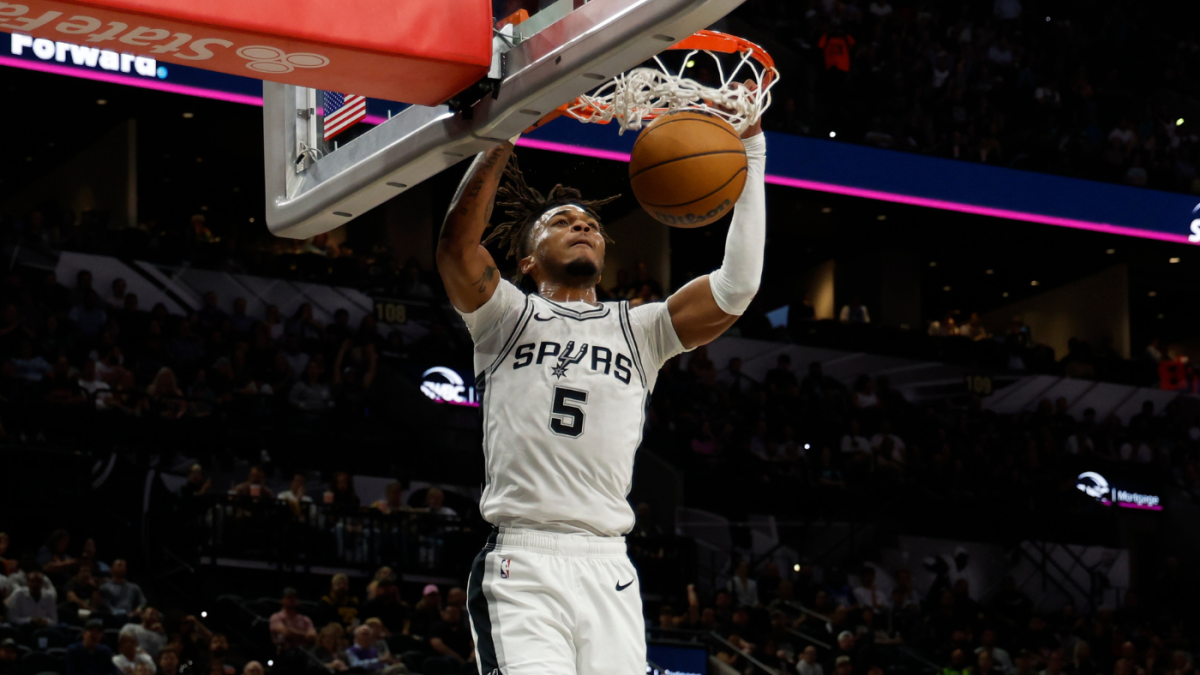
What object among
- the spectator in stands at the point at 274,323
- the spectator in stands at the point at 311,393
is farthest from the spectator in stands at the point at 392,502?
the spectator in stands at the point at 274,323

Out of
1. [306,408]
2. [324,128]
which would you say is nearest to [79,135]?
[306,408]

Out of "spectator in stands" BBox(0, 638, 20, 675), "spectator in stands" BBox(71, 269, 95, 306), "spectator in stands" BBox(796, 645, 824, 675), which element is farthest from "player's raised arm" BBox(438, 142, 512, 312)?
"spectator in stands" BBox(71, 269, 95, 306)

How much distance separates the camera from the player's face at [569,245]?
16.2 ft

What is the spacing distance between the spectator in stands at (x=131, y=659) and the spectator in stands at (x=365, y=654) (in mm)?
1612

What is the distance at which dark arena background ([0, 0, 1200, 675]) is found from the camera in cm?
1295

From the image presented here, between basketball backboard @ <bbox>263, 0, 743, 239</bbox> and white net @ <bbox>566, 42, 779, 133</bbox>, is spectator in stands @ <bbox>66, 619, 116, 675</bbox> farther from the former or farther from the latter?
white net @ <bbox>566, 42, 779, 133</bbox>

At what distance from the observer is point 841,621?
1513cm

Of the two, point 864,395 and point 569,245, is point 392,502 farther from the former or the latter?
point 569,245

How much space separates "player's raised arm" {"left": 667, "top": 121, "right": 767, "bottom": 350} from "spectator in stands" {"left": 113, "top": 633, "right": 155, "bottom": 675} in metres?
6.41

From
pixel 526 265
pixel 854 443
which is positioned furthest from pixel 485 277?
pixel 854 443

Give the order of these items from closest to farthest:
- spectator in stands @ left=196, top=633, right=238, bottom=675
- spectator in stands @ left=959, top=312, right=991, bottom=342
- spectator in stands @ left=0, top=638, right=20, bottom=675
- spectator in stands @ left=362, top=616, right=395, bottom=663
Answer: spectator in stands @ left=0, top=638, right=20, bottom=675
spectator in stands @ left=196, top=633, right=238, bottom=675
spectator in stands @ left=362, top=616, right=395, bottom=663
spectator in stands @ left=959, top=312, right=991, bottom=342

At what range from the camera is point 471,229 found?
4.62 m

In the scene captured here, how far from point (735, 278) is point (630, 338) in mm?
393

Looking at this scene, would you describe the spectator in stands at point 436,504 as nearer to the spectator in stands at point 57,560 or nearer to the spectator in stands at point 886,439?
the spectator in stands at point 57,560
